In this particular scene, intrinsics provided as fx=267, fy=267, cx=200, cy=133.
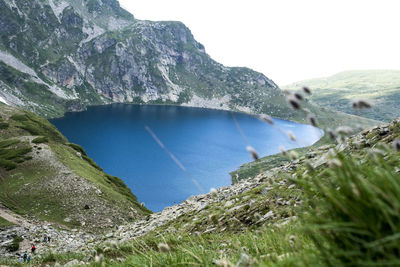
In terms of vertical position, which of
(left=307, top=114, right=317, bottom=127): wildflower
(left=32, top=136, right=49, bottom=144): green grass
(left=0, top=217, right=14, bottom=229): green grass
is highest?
(left=32, top=136, right=49, bottom=144): green grass

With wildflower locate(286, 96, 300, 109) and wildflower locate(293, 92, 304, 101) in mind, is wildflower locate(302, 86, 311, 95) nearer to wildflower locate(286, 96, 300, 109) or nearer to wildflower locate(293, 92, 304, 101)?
wildflower locate(293, 92, 304, 101)

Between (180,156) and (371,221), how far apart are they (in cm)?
14314

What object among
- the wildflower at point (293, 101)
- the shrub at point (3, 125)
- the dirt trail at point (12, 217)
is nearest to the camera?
the wildflower at point (293, 101)

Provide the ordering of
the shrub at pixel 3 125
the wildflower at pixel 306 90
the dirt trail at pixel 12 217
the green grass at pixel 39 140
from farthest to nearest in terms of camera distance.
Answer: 1. the shrub at pixel 3 125
2. the green grass at pixel 39 140
3. the dirt trail at pixel 12 217
4. the wildflower at pixel 306 90

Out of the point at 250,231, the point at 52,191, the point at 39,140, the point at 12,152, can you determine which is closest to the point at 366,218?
the point at 250,231

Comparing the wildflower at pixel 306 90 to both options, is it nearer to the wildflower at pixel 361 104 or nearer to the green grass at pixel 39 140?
the wildflower at pixel 361 104

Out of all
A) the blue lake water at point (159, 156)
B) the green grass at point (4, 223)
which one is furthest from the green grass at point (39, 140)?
the blue lake water at point (159, 156)

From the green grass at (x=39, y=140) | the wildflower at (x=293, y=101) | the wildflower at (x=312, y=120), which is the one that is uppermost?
the green grass at (x=39, y=140)

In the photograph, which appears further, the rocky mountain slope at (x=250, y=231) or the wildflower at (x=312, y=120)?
the rocky mountain slope at (x=250, y=231)

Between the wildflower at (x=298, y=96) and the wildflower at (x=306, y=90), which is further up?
the wildflower at (x=306, y=90)

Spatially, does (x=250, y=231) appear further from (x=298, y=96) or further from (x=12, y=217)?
(x=12, y=217)

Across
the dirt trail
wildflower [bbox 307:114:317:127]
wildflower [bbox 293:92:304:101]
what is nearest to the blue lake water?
the dirt trail

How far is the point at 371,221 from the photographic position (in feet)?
5.57

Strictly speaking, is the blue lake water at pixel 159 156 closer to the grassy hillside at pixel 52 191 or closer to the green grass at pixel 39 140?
the green grass at pixel 39 140
